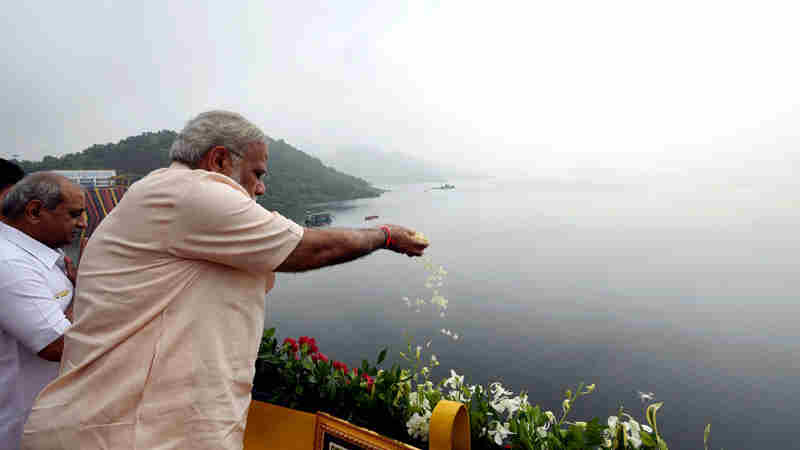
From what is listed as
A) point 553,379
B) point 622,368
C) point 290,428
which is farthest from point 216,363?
point 622,368

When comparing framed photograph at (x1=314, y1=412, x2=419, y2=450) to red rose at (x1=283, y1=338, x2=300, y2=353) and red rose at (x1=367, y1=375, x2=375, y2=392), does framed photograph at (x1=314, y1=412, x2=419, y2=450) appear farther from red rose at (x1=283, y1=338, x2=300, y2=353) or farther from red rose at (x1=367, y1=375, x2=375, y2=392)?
red rose at (x1=283, y1=338, x2=300, y2=353)

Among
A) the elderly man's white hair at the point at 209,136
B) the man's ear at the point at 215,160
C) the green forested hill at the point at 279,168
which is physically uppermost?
the green forested hill at the point at 279,168

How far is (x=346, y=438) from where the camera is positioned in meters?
2.25

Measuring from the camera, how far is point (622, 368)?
16906mm

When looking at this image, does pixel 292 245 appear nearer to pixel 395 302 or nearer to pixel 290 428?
pixel 290 428

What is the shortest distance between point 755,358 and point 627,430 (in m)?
19.5

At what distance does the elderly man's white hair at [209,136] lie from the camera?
1.52 m

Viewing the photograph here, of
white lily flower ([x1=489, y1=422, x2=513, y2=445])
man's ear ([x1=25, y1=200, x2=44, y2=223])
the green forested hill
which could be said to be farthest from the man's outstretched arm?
the green forested hill

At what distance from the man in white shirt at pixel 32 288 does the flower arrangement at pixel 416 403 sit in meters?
1.45

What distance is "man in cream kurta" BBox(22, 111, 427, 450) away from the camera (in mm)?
1288

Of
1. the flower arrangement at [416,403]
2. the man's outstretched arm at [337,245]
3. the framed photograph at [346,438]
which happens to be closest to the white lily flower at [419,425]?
the flower arrangement at [416,403]

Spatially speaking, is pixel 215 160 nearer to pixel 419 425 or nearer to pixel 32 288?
pixel 32 288

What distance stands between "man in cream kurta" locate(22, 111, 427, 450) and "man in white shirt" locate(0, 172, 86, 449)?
769 mm

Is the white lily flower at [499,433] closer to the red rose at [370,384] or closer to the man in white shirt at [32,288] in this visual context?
the red rose at [370,384]
